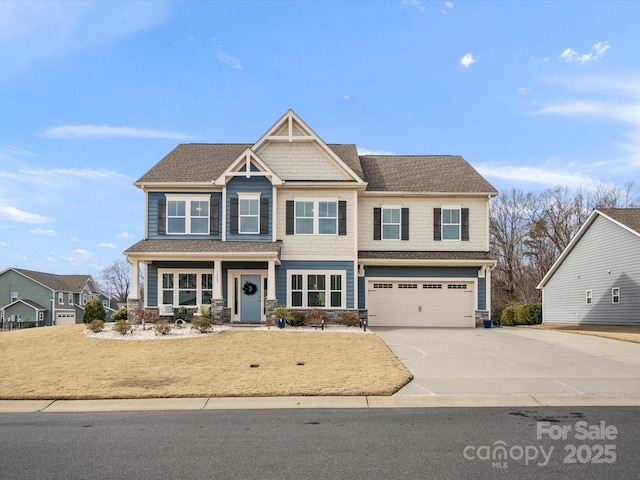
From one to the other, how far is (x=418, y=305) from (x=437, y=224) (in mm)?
3918

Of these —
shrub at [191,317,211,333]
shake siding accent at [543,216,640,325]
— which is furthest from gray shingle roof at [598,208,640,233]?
shrub at [191,317,211,333]

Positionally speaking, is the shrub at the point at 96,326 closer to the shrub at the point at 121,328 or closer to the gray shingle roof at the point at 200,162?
the shrub at the point at 121,328

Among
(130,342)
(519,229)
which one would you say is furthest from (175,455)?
(519,229)

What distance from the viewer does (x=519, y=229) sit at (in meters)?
56.9

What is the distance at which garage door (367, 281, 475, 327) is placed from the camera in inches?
1093

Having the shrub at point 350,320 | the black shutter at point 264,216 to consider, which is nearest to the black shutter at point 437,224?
the shrub at point 350,320

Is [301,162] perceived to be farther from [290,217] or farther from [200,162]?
[200,162]

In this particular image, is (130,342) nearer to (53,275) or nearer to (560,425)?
(560,425)

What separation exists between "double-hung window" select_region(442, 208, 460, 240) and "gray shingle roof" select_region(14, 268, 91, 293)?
52203mm

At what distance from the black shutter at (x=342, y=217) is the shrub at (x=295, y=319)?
426 cm

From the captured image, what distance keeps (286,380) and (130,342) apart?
911cm

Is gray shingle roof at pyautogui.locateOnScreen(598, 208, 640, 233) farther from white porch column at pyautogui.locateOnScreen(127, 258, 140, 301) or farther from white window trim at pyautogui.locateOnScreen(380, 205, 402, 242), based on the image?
white porch column at pyautogui.locateOnScreen(127, 258, 140, 301)

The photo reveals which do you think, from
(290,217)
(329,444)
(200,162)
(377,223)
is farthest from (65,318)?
(329,444)

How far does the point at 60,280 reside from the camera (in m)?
71.2
